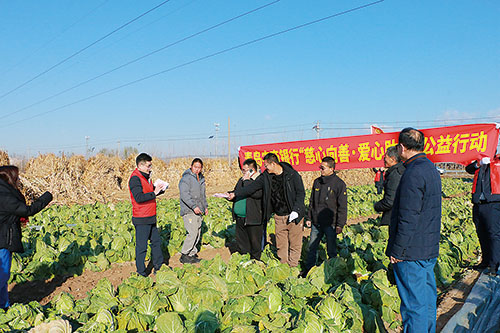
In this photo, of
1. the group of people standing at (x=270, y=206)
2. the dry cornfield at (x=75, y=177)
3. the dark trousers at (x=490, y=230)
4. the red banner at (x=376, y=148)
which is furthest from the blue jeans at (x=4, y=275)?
the dry cornfield at (x=75, y=177)

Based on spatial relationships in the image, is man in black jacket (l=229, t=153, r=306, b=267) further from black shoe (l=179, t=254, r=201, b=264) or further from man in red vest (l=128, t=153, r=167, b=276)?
black shoe (l=179, t=254, r=201, b=264)

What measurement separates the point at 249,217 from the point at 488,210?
3.81m

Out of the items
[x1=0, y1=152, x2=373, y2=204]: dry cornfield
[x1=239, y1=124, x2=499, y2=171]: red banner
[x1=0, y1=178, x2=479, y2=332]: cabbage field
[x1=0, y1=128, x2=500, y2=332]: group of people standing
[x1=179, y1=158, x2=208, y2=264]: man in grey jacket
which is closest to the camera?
[x1=0, y1=178, x2=479, y2=332]: cabbage field

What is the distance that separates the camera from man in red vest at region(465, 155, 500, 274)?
502cm

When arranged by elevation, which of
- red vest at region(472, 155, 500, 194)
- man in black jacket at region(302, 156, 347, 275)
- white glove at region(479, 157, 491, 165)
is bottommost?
man in black jacket at region(302, 156, 347, 275)

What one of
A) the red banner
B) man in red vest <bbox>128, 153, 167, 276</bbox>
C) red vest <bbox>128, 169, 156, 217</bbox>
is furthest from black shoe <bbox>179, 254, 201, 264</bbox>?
the red banner

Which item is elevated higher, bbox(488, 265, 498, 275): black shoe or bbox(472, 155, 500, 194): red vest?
bbox(472, 155, 500, 194): red vest

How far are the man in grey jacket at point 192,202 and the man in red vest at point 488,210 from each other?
15.3 feet

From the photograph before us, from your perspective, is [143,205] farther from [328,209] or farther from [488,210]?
[488,210]

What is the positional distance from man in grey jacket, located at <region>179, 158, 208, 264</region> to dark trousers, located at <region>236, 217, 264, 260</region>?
0.88 meters

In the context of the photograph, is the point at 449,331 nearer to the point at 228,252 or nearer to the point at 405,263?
the point at 405,263

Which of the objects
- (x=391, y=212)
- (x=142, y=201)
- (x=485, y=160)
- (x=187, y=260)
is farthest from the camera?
(x=187, y=260)

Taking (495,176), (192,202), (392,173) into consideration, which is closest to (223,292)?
(192,202)

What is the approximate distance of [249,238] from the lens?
5.36 meters
